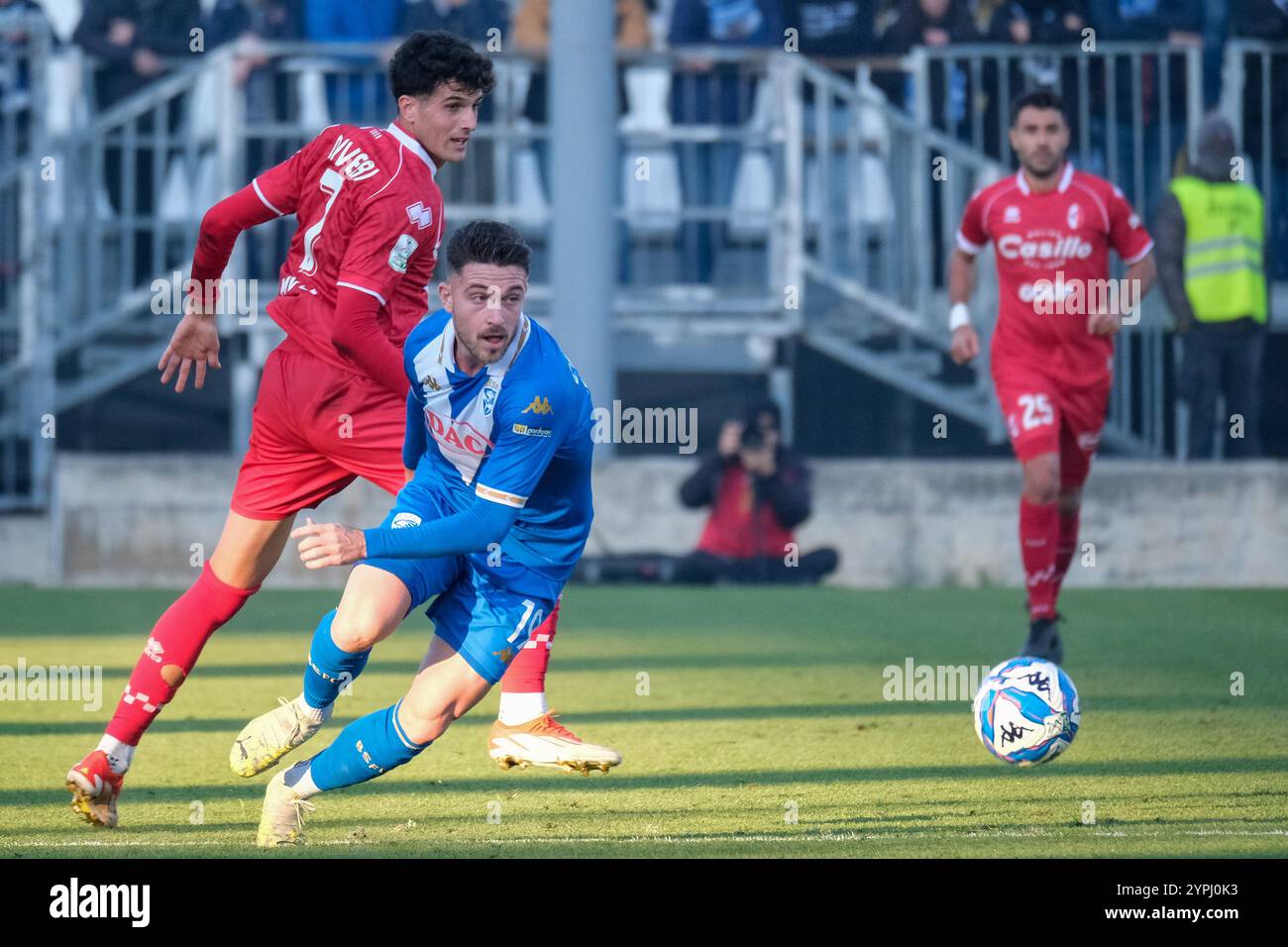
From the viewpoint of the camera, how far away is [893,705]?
307 inches

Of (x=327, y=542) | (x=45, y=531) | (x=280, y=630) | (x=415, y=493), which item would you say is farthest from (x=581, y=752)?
(x=45, y=531)

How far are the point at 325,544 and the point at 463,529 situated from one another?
1.70ft

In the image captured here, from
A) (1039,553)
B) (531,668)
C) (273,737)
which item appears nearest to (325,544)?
(273,737)

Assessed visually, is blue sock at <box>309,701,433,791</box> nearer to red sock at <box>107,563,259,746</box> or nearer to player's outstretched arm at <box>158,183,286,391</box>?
red sock at <box>107,563,259,746</box>

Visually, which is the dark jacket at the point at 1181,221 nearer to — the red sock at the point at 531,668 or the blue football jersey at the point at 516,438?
the red sock at the point at 531,668

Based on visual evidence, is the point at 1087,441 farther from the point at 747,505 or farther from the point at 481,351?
the point at 481,351

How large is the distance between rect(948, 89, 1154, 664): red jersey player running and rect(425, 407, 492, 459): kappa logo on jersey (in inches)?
156

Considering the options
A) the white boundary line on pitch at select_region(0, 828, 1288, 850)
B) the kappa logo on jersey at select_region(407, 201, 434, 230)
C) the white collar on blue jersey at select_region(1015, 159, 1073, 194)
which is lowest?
the white boundary line on pitch at select_region(0, 828, 1288, 850)

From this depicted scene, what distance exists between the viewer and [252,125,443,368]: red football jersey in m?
5.78

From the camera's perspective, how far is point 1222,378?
13.3m

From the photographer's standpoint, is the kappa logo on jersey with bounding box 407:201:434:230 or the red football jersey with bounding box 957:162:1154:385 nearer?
the kappa logo on jersey with bounding box 407:201:434:230

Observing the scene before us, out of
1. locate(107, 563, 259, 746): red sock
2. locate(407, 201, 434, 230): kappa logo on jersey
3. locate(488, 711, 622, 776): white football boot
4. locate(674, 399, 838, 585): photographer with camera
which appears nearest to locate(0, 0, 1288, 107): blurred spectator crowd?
locate(674, 399, 838, 585): photographer with camera

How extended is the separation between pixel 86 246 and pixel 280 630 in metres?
4.57
